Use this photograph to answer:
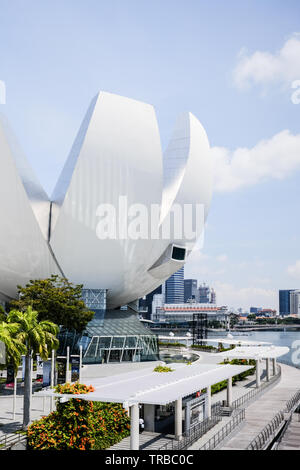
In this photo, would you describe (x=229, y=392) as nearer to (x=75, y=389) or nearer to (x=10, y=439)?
(x=75, y=389)

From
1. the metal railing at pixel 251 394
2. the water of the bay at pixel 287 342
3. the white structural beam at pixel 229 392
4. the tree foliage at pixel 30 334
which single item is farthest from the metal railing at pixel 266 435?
the water of the bay at pixel 287 342

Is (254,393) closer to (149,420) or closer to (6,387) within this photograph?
(149,420)

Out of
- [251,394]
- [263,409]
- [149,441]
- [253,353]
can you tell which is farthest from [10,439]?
[253,353]

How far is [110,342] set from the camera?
39.5 metres

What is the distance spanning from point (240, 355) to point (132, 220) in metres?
17.1

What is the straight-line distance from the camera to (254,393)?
27.2m

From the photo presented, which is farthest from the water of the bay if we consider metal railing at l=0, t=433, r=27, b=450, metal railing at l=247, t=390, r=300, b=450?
metal railing at l=0, t=433, r=27, b=450

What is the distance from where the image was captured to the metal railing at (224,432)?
52.5ft

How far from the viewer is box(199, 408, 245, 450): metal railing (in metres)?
16.0

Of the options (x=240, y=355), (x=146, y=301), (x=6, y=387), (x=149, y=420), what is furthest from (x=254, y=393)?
(x=146, y=301)

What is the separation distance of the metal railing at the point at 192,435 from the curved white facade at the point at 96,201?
2409cm

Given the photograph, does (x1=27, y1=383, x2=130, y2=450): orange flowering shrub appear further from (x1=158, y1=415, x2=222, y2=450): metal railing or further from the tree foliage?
the tree foliage

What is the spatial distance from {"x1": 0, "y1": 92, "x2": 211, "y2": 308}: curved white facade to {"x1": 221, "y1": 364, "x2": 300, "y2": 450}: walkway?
18302 millimetres

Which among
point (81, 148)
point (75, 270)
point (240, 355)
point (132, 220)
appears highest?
point (81, 148)
